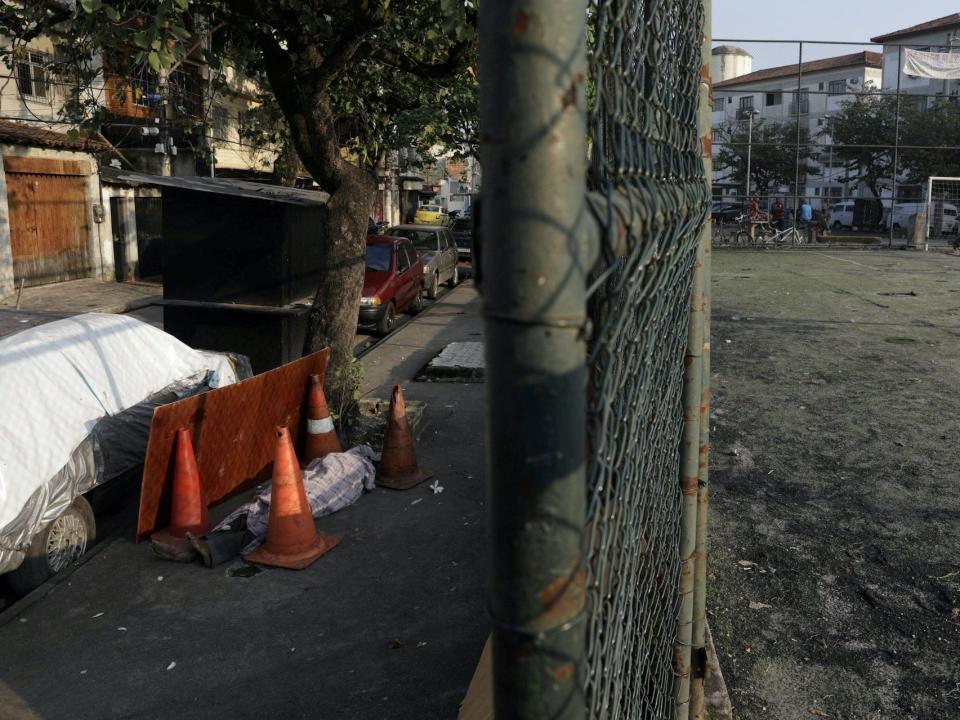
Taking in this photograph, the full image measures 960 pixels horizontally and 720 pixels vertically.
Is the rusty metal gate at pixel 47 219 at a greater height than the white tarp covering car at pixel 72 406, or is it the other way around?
the rusty metal gate at pixel 47 219

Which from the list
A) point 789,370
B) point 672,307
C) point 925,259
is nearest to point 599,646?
point 672,307

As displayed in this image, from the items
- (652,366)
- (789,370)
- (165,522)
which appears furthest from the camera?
(789,370)

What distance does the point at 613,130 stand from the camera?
1.09m

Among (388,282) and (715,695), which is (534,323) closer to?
(715,695)

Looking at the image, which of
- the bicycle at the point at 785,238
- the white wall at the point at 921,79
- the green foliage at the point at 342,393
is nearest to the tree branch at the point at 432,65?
the green foliage at the point at 342,393

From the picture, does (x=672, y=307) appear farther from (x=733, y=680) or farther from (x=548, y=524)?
(x=733, y=680)

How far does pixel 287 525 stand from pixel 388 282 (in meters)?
9.88

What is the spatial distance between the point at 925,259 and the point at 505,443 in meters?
29.5

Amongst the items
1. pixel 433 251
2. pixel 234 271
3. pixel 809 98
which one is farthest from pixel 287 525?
pixel 809 98

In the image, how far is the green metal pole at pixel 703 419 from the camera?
248 cm

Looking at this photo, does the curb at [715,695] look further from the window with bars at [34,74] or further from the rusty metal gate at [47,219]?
the window with bars at [34,74]

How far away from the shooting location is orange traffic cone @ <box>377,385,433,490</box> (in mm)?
7070

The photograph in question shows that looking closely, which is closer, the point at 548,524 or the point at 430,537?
the point at 548,524

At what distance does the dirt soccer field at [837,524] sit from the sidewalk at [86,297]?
11.4 metres
